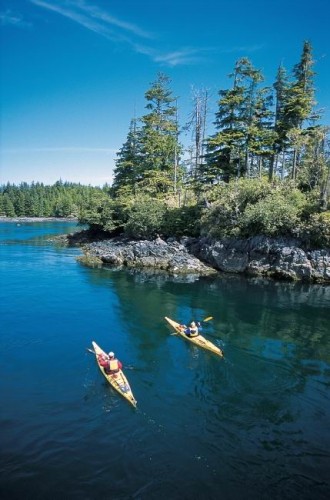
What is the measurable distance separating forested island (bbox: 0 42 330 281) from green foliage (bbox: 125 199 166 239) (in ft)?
0.48

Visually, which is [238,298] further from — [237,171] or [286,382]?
[237,171]

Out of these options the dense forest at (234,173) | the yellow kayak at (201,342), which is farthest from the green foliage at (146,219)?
the yellow kayak at (201,342)

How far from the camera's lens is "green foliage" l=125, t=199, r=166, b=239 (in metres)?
51.4

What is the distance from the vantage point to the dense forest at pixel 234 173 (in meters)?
→ 40.6

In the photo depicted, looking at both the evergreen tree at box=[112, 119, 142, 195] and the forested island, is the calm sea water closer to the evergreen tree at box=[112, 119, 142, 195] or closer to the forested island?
the forested island

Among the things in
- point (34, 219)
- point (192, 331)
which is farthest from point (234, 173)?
point (34, 219)

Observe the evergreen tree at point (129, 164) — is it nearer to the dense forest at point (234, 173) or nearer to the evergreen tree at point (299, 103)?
the dense forest at point (234, 173)

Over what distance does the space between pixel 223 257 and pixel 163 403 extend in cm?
2959

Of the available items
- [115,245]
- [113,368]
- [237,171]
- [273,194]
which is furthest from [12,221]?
[113,368]

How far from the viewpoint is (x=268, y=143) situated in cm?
4991

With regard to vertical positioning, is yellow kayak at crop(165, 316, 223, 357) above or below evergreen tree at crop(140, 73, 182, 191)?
below

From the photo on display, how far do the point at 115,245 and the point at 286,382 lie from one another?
38.5m

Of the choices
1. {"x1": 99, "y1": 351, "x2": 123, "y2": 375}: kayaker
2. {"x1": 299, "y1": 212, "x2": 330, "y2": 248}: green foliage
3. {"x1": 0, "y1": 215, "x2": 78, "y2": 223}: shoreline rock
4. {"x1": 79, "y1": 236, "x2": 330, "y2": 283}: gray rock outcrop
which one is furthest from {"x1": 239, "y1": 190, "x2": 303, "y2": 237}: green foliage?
{"x1": 0, "y1": 215, "x2": 78, "y2": 223}: shoreline rock

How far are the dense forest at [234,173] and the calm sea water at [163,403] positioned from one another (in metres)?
12.5
